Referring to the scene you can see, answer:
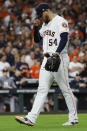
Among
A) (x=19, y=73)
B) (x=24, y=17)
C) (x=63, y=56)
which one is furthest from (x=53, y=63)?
(x=24, y=17)

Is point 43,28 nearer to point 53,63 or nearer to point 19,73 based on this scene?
point 53,63

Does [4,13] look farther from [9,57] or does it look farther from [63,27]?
[63,27]

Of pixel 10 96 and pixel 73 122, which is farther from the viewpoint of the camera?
pixel 10 96

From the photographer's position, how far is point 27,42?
1548 centimetres

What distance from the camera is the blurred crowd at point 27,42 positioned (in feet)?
43.9

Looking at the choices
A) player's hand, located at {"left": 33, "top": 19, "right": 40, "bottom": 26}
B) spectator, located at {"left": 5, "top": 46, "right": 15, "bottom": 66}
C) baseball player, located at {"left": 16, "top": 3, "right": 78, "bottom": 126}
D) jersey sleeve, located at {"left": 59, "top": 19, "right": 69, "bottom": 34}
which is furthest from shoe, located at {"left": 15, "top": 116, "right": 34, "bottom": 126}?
spectator, located at {"left": 5, "top": 46, "right": 15, "bottom": 66}

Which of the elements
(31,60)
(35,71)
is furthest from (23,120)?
(31,60)

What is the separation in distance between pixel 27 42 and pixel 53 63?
8.29 m

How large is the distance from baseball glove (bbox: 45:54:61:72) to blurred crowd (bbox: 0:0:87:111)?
5375 millimetres

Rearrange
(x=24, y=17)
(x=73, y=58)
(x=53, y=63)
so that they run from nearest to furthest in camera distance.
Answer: (x=53, y=63)
(x=73, y=58)
(x=24, y=17)

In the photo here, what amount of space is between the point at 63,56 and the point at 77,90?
5.88 meters

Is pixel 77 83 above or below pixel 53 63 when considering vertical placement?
below

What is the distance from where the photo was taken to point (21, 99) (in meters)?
13.1

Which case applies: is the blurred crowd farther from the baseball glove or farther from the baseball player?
the baseball glove
